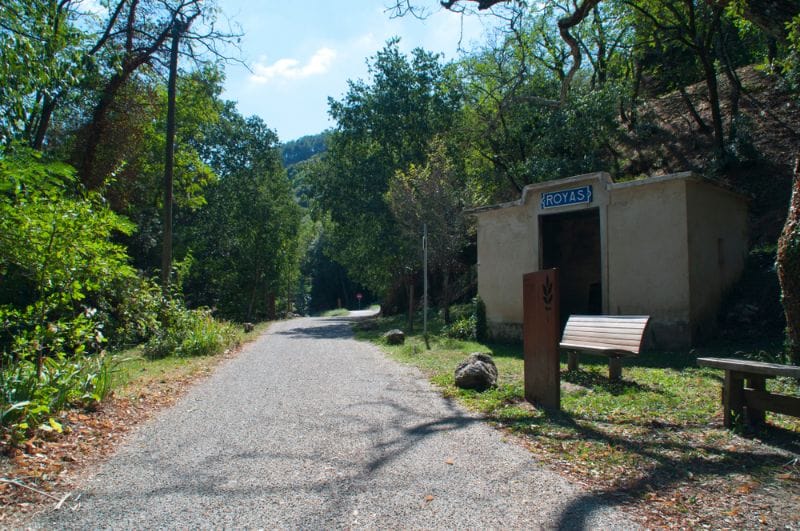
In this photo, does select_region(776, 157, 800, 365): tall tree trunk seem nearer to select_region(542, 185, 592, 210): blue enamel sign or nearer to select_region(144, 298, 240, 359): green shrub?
select_region(542, 185, 592, 210): blue enamel sign

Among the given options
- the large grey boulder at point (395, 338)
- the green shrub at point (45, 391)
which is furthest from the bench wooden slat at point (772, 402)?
the large grey boulder at point (395, 338)

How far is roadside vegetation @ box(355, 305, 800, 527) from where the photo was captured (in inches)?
145

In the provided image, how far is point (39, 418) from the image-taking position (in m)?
5.09

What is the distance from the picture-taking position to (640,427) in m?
5.46

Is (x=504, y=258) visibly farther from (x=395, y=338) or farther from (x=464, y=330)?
(x=395, y=338)

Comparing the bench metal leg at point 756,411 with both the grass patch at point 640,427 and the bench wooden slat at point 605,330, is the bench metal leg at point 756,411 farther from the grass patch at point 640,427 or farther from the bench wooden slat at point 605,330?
the bench wooden slat at point 605,330

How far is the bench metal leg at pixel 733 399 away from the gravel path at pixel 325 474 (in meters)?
2.31

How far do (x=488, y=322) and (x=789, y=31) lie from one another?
8.76m

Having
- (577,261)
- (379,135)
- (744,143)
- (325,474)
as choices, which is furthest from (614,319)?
(379,135)

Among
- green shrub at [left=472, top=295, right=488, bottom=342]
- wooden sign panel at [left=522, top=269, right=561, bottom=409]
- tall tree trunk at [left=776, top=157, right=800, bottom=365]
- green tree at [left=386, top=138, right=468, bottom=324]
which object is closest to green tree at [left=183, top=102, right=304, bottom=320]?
green tree at [left=386, top=138, right=468, bottom=324]

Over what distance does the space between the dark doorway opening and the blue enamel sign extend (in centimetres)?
A: 369

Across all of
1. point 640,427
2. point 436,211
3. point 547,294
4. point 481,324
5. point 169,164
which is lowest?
point 640,427

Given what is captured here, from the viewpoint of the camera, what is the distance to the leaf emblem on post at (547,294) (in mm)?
6289

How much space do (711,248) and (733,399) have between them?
24.2 ft
